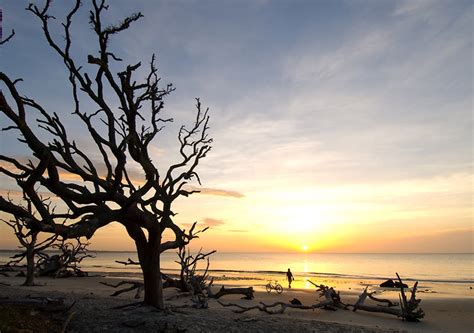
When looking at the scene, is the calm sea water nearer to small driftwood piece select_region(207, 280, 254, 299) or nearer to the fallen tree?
small driftwood piece select_region(207, 280, 254, 299)

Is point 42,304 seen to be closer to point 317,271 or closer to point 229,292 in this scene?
point 229,292

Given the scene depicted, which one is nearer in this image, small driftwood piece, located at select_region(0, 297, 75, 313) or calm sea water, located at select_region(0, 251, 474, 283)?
small driftwood piece, located at select_region(0, 297, 75, 313)

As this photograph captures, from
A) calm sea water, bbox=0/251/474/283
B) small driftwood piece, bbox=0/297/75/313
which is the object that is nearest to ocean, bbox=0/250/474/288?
calm sea water, bbox=0/251/474/283

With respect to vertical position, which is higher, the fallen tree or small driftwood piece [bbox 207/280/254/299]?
small driftwood piece [bbox 207/280/254/299]

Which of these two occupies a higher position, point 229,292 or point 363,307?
point 229,292

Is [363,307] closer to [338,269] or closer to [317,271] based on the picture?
[317,271]

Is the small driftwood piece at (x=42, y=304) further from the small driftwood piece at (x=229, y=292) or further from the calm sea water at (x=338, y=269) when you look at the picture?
the calm sea water at (x=338, y=269)

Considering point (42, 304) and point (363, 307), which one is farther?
point (363, 307)

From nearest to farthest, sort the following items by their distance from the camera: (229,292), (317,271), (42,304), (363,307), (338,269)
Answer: (42,304) < (363,307) < (229,292) < (317,271) < (338,269)

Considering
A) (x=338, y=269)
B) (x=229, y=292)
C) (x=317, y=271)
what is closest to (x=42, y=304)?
(x=229, y=292)

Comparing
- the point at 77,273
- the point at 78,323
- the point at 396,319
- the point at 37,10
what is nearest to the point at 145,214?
the point at 78,323

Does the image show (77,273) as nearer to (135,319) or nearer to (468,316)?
(135,319)

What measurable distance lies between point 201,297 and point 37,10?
11962 millimetres

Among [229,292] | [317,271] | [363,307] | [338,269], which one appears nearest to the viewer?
[363,307]
